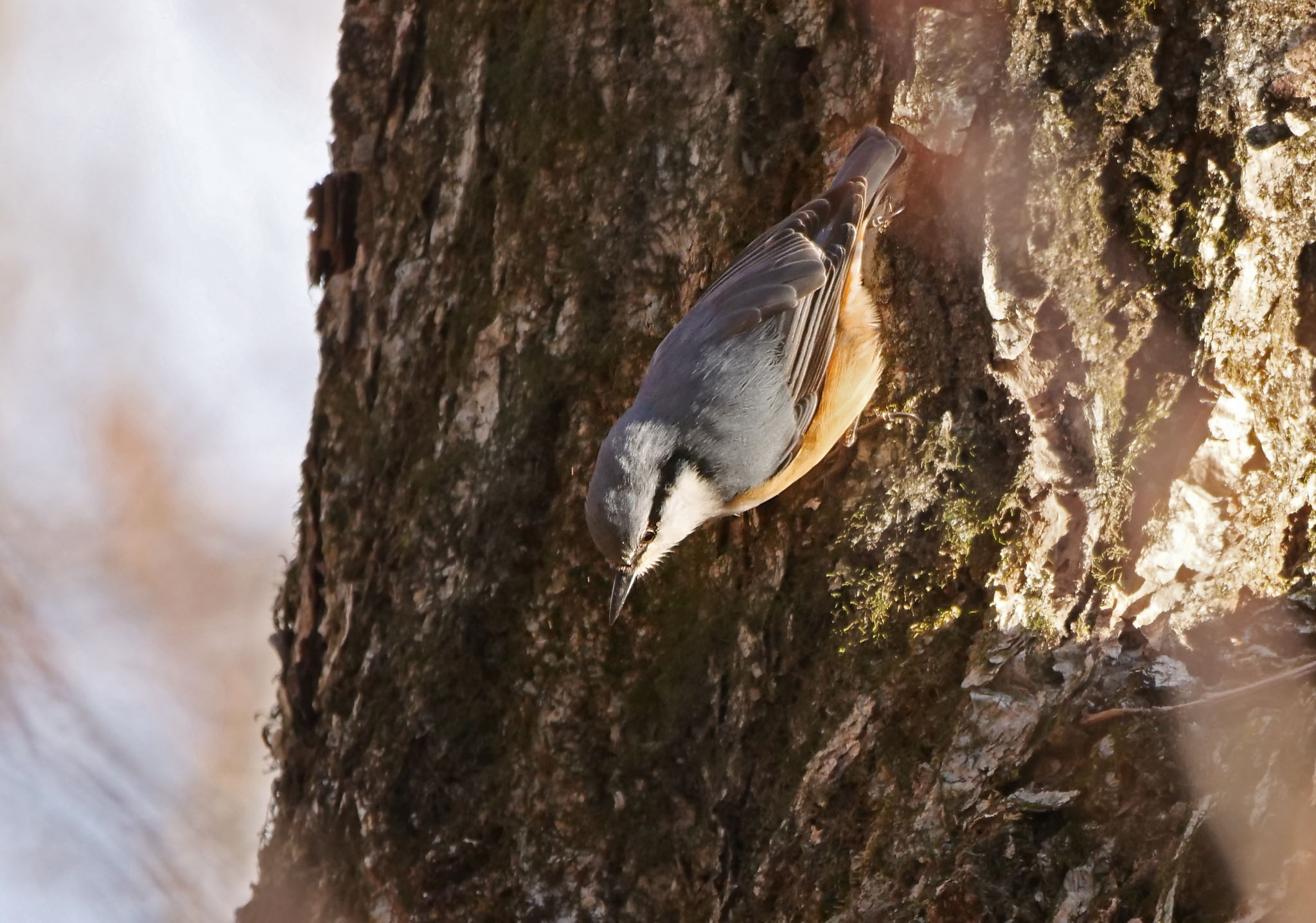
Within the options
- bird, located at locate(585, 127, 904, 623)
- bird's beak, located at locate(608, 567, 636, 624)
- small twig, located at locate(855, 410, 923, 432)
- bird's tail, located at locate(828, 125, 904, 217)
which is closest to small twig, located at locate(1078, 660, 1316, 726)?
small twig, located at locate(855, 410, 923, 432)

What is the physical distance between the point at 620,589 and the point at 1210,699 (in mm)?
1147

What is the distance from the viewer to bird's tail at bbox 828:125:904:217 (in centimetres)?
226

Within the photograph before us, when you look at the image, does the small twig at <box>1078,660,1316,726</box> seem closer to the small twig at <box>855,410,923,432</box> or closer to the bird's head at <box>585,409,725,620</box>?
the small twig at <box>855,410,923,432</box>

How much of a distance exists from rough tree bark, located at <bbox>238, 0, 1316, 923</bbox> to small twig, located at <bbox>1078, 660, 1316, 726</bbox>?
0.06 feet

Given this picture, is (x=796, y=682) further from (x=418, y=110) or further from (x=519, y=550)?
(x=418, y=110)

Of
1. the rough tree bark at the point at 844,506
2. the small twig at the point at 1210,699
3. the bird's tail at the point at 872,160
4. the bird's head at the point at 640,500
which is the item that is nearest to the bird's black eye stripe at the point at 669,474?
the bird's head at the point at 640,500

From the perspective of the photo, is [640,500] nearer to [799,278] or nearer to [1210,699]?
[799,278]

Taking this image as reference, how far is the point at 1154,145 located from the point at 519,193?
1386 millimetres

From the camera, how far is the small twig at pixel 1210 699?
1.84m

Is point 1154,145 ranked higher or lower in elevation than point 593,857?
higher

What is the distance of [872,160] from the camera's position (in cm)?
226

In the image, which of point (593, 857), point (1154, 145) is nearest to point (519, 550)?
point (593, 857)

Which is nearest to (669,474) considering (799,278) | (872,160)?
(799,278)

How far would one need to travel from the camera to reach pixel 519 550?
2.38 meters
